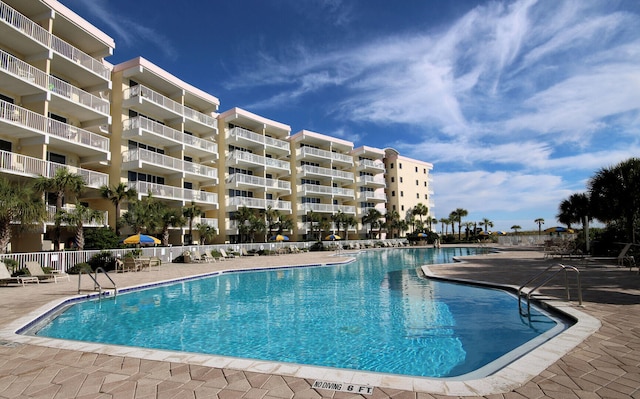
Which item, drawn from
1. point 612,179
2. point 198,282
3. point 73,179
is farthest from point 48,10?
point 612,179

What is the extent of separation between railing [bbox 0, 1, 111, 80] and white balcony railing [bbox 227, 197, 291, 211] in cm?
1516

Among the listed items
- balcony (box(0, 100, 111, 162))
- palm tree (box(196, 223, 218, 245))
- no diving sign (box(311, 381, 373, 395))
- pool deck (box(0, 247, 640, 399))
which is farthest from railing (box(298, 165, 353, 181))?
no diving sign (box(311, 381, 373, 395))

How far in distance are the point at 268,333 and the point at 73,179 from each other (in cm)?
1725

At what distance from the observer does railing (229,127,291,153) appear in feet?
119

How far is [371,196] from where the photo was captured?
5359 cm

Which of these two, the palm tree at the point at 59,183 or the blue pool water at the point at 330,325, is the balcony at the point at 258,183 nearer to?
the palm tree at the point at 59,183

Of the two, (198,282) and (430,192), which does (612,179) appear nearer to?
(198,282)

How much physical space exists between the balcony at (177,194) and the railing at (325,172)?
14476 mm

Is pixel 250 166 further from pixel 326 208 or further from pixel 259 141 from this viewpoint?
pixel 326 208

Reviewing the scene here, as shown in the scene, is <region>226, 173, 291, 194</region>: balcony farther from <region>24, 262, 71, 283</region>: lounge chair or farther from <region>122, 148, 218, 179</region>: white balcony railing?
<region>24, 262, 71, 283</region>: lounge chair

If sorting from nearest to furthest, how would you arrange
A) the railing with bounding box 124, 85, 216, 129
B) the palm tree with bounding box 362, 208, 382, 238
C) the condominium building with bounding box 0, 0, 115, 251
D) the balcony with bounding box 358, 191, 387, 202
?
the condominium building with bounding box 0, 0, 115, 251, the railing with bounding box 124, 85, 216, 129, the palm tree with bounding box 362, 208, 382, 238, the balcony with bounding box 358, 191, 387, 202

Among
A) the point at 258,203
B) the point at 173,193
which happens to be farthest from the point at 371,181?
the point at 173,193

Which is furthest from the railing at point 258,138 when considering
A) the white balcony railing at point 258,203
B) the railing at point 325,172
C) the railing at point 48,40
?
the railing at point 48,40

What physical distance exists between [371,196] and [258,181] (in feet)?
69.6
